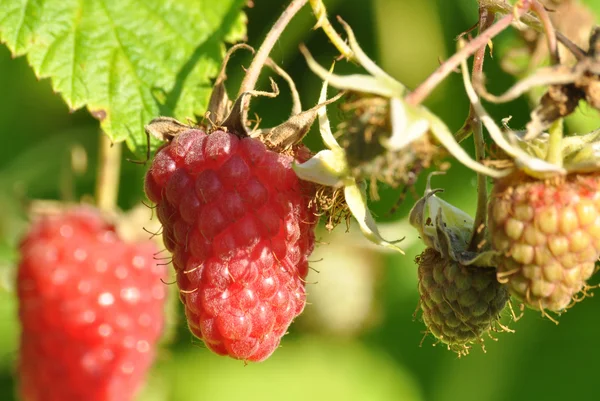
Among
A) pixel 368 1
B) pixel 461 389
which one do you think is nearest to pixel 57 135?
pixel 368 1

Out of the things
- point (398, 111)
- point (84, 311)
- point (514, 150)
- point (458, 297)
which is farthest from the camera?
point (84, 311)

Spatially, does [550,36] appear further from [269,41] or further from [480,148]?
[269,41]

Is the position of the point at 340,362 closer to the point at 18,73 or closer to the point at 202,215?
the point at 18,73

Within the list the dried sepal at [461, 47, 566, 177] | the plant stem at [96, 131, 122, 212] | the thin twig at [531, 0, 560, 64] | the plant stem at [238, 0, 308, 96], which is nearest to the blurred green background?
the plant stem at [96, 131, 122, 212]

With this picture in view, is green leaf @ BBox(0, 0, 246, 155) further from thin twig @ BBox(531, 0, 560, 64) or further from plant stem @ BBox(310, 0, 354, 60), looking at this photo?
thin twig @ BBox(531, 0, 560, 64)

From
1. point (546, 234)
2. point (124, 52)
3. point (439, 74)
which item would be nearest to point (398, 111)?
point (439, 74)
